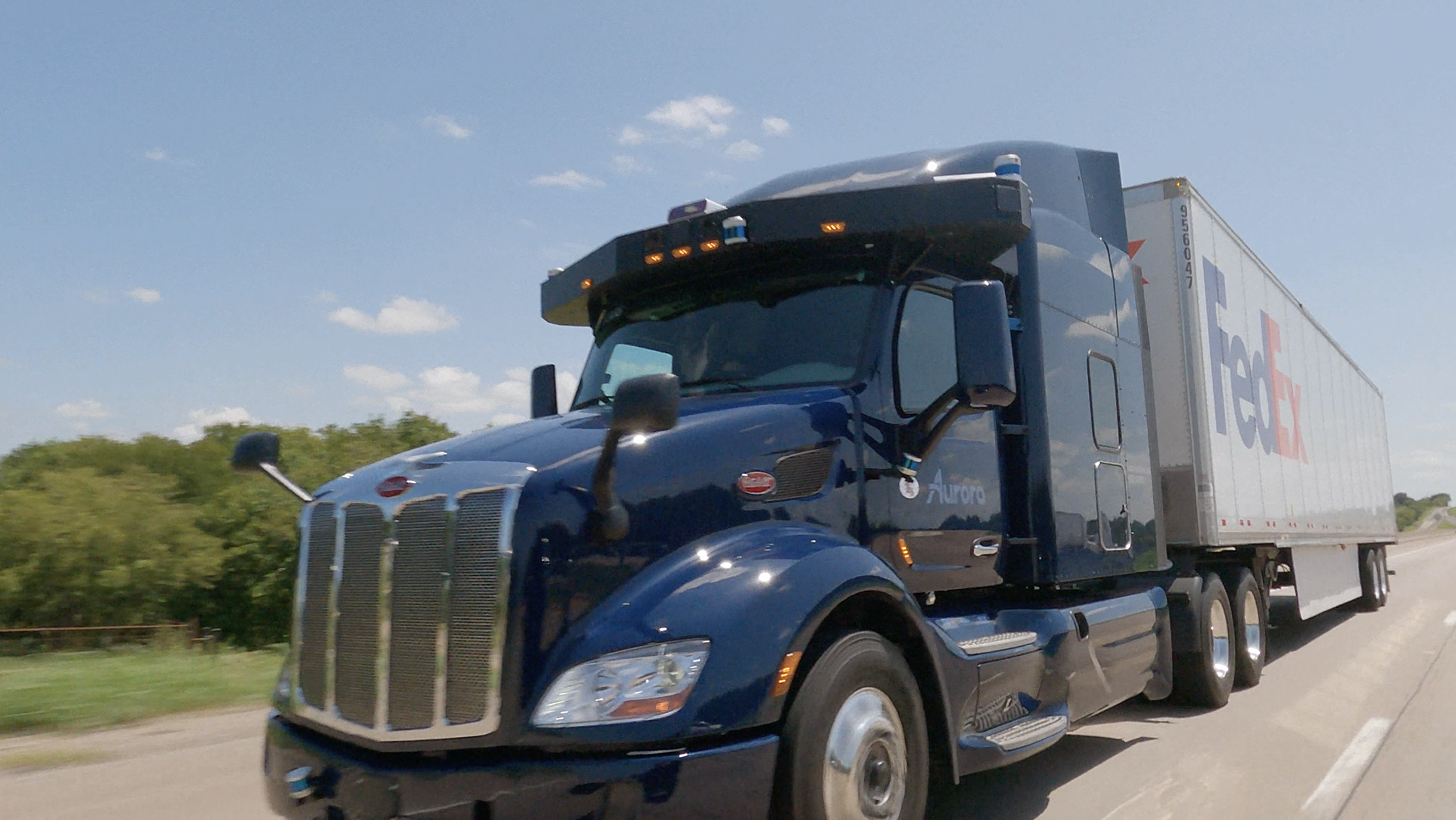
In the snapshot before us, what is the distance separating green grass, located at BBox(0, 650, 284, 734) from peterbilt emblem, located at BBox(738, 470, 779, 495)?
3.95m

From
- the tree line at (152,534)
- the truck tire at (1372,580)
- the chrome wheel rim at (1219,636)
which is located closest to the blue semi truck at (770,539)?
the chrome wheel rim at (1219,636)

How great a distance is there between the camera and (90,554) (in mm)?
32531

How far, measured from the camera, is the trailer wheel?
890 centimetres

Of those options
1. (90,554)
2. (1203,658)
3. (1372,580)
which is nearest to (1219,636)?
(1203,658)

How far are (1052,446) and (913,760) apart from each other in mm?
2220

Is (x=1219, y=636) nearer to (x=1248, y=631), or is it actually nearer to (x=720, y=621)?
(x=1248, y=631)

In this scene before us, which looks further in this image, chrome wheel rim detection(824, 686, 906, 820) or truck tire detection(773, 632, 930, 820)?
chrome wheel rim detection(824, 686, 906, 820)

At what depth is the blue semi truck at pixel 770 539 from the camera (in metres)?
3.39

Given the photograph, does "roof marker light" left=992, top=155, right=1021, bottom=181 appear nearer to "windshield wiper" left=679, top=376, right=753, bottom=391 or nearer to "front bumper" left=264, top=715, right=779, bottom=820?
"windshield wiper" left=679, top=376, right=753, bottom=391

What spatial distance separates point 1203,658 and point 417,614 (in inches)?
248

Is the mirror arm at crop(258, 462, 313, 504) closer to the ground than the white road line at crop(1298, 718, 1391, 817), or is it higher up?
higher up

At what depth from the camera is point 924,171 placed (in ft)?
19.2

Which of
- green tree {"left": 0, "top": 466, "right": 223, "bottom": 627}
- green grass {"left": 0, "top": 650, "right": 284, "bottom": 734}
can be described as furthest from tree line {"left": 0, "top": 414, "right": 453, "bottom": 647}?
green grass {"left": 0, "top": 650, "right": 284, "bottom": 734}

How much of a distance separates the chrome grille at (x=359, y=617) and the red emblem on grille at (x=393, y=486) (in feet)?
0.19
